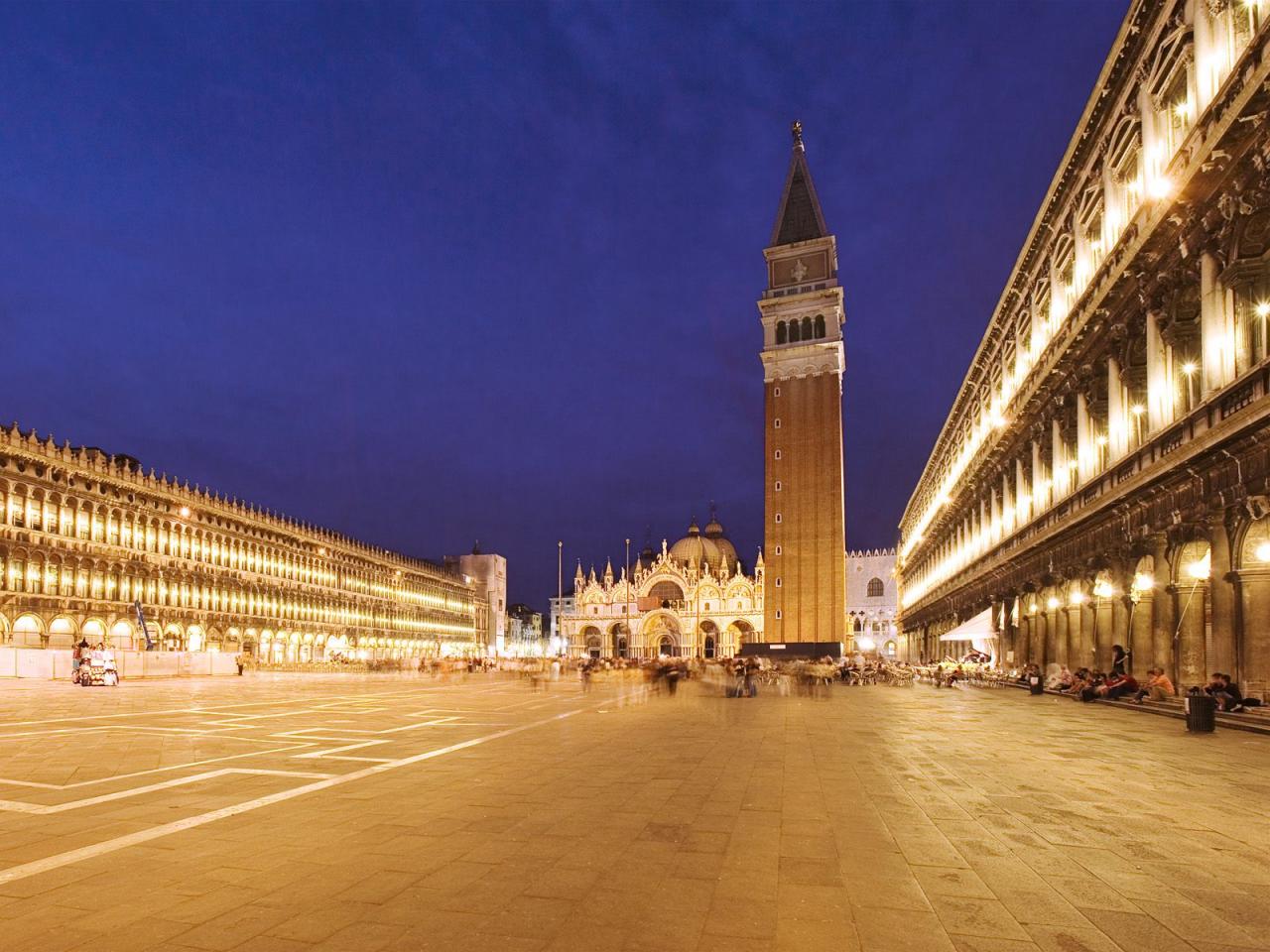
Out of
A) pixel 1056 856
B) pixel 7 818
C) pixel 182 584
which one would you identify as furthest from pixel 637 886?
pixel 182 584

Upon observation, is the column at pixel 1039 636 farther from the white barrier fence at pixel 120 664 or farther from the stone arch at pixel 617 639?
the stone arch at pixel 617 639

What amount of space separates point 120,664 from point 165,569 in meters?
27.8

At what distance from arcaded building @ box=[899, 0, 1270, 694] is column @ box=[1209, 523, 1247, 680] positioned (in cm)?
4

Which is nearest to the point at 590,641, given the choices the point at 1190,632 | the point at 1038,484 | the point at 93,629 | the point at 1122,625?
the point at 93,629

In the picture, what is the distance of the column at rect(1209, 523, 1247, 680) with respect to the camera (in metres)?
17.7

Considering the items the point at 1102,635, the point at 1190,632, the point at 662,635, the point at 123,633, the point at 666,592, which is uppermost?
the point at 1190,632

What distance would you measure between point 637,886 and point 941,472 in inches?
2423

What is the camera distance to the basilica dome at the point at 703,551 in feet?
439

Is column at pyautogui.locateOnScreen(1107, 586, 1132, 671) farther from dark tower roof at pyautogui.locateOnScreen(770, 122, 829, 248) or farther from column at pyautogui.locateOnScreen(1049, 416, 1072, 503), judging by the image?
dark tower roof at pyautogui.locateOnScreen(770, 122, 829, 248)

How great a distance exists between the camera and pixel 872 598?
117688 mm

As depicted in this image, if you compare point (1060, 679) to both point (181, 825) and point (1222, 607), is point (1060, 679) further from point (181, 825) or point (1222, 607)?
point (181, 825)

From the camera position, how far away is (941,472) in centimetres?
6334

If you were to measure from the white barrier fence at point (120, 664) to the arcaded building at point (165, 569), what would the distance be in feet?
37.7

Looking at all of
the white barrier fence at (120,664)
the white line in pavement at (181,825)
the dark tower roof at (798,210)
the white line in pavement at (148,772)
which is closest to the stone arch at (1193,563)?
the white line in pavement at (181,825)
